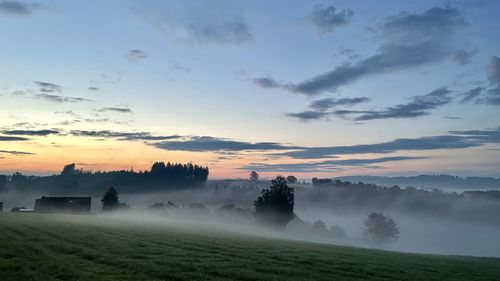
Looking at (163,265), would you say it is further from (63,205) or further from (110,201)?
(110,201)

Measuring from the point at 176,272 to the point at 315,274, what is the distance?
9662 mm

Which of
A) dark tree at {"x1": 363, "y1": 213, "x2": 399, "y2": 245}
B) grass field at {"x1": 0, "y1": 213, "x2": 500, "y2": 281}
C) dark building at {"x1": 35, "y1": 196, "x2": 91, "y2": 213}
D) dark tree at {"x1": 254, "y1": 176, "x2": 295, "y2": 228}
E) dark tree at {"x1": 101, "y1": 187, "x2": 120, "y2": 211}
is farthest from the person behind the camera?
dark tree at {"x1": 101, "y1": 187, "x2": 120, "y2": 211}

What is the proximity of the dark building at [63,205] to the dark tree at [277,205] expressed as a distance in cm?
6723

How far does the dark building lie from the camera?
5566 inches

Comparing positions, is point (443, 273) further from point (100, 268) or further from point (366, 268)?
point (100, 268)

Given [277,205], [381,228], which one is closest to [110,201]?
[277,205]

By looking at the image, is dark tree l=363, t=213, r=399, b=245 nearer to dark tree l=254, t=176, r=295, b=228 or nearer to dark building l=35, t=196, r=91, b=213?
dark tree l=254, t=176, r=295, b=228

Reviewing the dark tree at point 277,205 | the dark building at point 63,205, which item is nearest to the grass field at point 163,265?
the dark tree at point 277,205

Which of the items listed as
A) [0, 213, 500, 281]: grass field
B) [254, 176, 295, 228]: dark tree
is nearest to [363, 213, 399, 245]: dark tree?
[254, 176, 295, 228]: dark tree

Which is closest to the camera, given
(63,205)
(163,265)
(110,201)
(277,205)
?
(163,265)

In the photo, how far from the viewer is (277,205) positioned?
375 ft

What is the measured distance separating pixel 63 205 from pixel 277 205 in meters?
78.2

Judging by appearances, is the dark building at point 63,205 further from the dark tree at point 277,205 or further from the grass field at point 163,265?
the grass field at point 163,265

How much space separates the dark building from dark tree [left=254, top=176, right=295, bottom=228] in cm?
6723
